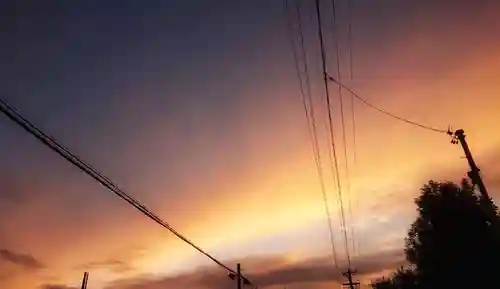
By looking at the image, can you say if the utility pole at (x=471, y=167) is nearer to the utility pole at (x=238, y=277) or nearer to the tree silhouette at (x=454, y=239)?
the tree silhouette at (x=454, y=239)

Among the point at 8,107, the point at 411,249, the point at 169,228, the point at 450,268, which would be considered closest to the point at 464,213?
the point at 450,268

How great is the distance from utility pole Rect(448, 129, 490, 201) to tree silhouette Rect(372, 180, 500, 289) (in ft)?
11.3

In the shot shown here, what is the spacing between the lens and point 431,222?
29.1 metres

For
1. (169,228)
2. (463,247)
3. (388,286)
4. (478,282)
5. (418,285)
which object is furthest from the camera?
(388,286)

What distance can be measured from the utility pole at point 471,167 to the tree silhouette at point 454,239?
345 centimetres

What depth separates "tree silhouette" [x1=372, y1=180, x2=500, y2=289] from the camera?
25047mm

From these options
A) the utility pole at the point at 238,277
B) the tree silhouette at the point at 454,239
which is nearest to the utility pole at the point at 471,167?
the tree silhouette at the point at 454,239

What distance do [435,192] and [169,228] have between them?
2419 centimetres

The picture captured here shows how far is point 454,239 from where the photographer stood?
26.9 meters

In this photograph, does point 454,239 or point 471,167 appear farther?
Result: point 454,239

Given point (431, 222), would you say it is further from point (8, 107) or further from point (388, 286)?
point (388, 286)

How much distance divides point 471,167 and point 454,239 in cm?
780

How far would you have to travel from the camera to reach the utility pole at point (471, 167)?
20.7 metres

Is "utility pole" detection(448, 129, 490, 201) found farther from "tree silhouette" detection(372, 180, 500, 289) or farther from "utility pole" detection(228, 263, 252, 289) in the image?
"utility pole" detection(228, 263, 252, 289)
